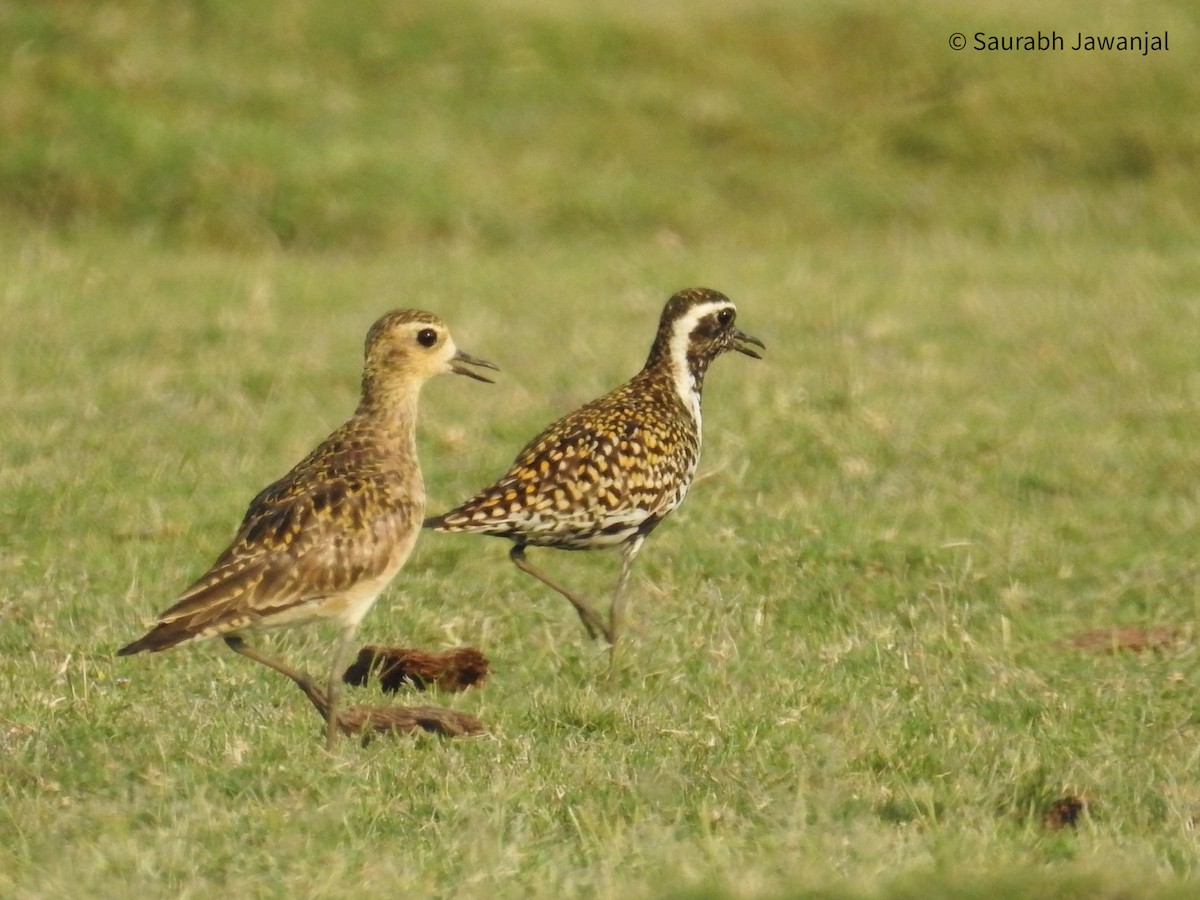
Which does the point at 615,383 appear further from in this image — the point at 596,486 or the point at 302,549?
the point at 302,549

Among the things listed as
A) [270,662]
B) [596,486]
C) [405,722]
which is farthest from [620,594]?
[270,662]

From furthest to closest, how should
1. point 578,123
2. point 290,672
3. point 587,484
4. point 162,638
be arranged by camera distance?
point 578,123
point 587,484
point 290,672
point 162,638

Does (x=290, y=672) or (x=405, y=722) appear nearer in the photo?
(x=290, y=672)

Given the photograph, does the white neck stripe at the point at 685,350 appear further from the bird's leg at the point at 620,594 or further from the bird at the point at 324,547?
the bird at the point at 324,547

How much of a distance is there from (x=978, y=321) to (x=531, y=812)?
9314 mm

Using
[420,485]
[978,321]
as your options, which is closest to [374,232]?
[978,321]

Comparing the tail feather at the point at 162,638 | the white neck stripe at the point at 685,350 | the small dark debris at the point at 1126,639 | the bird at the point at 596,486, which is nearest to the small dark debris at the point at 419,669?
the bird at the point at 596,486

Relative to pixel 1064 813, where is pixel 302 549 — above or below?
above

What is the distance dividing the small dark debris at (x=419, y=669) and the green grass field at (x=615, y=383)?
14 cm

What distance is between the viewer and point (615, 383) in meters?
12.8

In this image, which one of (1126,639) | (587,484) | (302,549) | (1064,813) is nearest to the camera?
(1064,813)

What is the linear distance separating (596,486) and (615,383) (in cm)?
453

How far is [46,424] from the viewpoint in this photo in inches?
462

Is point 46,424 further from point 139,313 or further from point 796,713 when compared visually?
point 796,713
